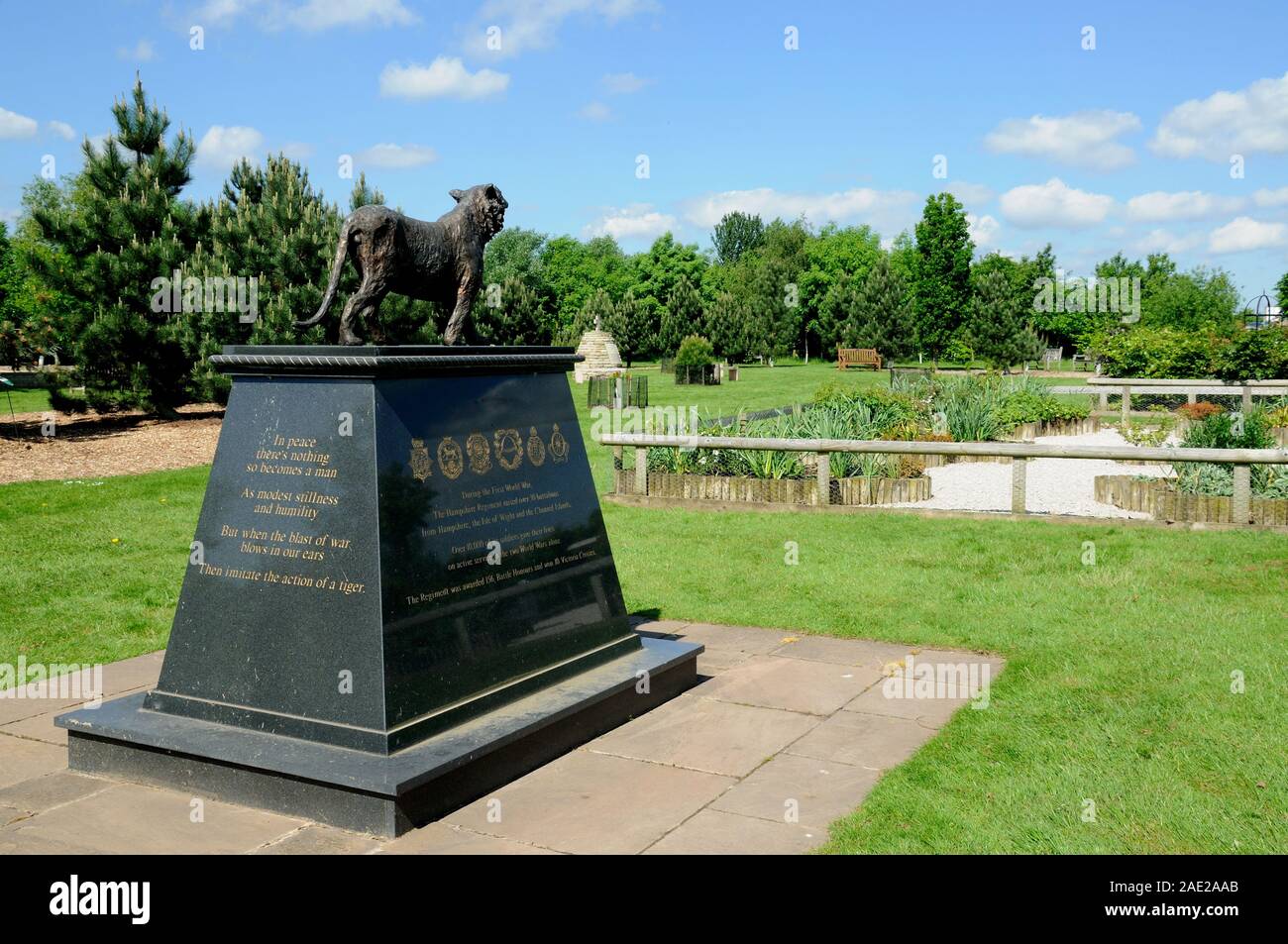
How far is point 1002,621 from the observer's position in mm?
7914

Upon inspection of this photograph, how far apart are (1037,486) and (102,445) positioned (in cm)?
1527

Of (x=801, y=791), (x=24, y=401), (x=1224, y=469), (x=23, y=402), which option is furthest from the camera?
(x=24, y=401)

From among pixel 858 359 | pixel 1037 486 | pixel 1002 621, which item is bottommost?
pixel 1002 621

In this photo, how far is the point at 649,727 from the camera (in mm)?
6051

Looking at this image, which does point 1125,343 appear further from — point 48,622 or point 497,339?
point 48,622

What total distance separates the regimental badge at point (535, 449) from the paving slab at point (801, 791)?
205cm

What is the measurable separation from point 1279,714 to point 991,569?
3.85 metres

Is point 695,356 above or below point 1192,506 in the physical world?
above

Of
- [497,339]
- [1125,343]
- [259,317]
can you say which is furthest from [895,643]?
[1125,343]

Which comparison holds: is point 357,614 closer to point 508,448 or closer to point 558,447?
point 508,448

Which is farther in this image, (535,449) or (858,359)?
(858,359)

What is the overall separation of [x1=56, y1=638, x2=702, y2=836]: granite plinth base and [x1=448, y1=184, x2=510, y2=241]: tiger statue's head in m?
2.64

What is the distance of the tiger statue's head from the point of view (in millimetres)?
6242

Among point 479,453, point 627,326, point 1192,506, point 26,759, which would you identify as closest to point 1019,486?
point 1192,506
